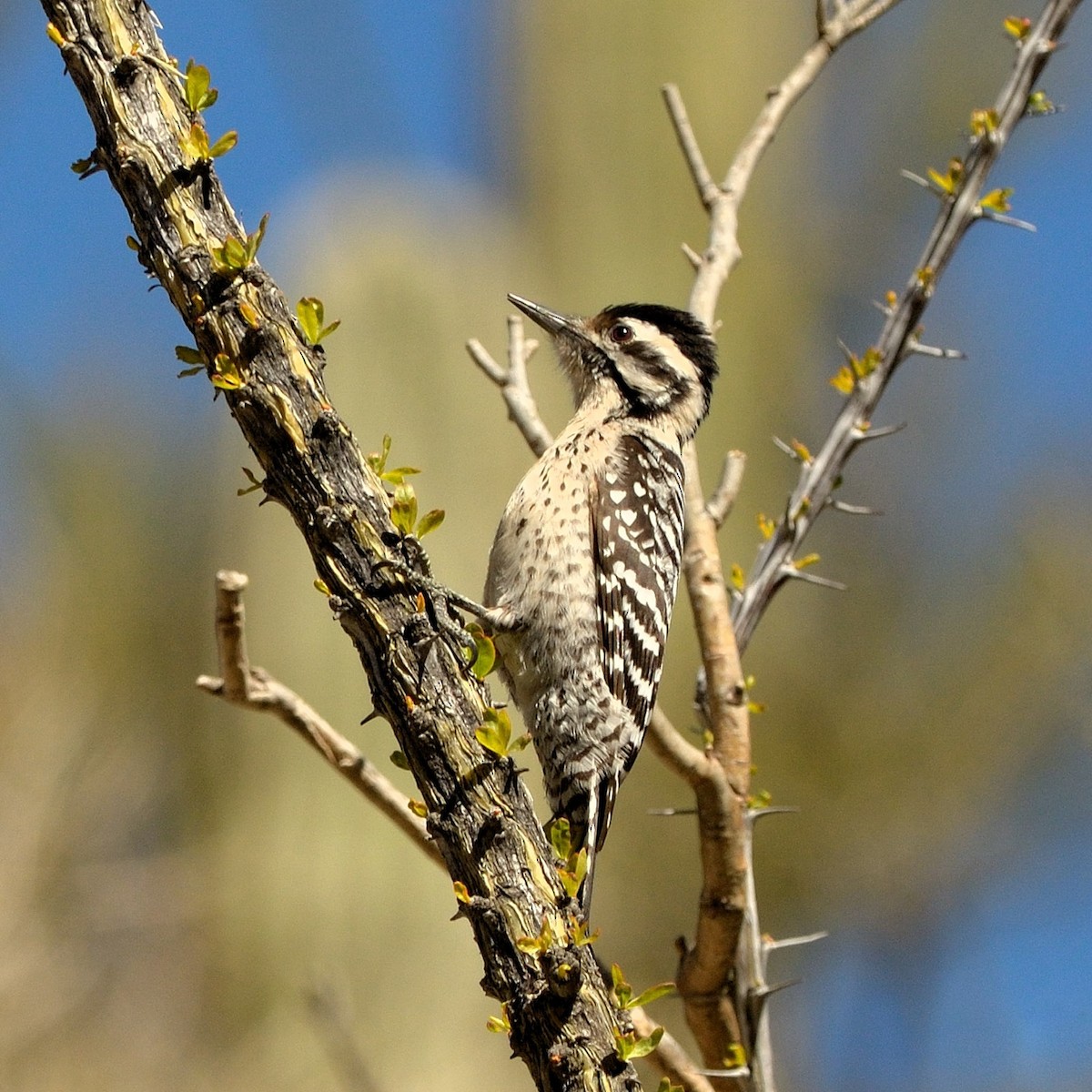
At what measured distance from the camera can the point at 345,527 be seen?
2488 mm

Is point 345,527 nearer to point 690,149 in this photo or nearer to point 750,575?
point 750,575

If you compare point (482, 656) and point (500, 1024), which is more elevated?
point (482, 656)

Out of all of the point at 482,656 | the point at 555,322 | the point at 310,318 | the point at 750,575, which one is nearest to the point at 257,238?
the point at 310,318

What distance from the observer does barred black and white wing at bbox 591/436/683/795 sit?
4254 millimetres

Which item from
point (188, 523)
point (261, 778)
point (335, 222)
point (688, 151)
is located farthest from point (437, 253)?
point (688, 151)

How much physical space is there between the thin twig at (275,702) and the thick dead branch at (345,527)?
2.00ft

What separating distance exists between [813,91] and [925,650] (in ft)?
15.1

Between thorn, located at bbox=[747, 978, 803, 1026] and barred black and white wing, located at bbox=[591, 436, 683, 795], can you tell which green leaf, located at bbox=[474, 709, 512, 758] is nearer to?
thorn, located at bbox=[747, 978, 803, 1026]

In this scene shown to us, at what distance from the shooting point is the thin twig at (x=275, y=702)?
3.10m

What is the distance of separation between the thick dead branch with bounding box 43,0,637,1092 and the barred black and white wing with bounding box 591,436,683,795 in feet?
5.45

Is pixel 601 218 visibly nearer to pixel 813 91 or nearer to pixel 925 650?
pixel 813 91

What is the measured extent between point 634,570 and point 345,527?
2.01 m

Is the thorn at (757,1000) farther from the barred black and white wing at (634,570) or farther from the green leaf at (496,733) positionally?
the green leaf at (496,733)

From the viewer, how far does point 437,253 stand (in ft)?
34.6
